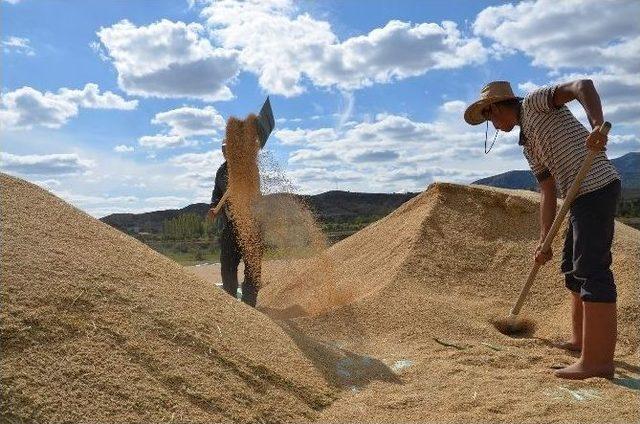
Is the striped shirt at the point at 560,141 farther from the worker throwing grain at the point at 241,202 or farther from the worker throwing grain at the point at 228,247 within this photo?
the worker throwing grain at the point at 228,247

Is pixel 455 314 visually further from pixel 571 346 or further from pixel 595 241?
pixel 595 241

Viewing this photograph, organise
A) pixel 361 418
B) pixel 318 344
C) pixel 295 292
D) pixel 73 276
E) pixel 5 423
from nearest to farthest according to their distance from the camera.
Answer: pixel 5 423 < pixel 361 418 < pixel 73 276 < pixel 318 344 < pixel 295 292

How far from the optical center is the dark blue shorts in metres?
2.79

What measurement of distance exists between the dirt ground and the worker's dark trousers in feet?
1.88

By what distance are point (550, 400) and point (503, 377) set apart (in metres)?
0.37

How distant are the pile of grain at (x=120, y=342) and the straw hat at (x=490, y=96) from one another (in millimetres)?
1616

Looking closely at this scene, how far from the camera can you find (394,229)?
238 inches

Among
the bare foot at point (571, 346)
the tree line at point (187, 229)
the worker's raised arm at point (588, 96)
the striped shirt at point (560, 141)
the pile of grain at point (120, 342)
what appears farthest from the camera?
the tree line at point (187, 229)

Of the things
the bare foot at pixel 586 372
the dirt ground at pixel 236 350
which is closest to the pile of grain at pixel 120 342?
the dirt ground at pixel 236 350

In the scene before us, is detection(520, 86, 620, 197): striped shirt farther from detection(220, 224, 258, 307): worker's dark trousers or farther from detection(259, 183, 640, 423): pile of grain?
detection(220, 224, 258, 307): worker's dark trousers

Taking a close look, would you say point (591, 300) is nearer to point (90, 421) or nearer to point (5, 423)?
point (90, 421)

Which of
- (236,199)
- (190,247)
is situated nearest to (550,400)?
(236,199)

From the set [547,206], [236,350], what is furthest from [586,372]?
[236,350]

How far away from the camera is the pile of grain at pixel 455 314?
8.14ft
